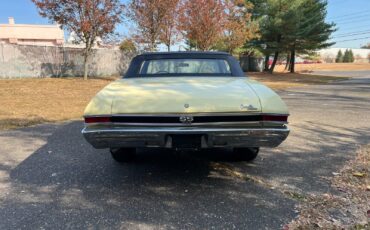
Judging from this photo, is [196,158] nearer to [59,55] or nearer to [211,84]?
[211,84]

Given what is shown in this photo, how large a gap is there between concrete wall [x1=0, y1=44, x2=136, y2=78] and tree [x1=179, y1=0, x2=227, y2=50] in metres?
5.47

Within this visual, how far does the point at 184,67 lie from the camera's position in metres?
4.57

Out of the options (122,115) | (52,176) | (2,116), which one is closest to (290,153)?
(122,115)

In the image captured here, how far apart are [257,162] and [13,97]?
31.3 ft

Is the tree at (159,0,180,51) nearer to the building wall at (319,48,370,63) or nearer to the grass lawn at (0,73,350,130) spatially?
the grass lawn at (0,73,350,130)

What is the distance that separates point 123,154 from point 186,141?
1.41 metres

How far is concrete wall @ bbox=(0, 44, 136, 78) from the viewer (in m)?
16.9

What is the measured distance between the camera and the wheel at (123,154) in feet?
14.0

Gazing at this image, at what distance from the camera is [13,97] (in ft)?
37.0

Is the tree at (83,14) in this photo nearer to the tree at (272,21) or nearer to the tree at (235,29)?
the tree at (235,29)

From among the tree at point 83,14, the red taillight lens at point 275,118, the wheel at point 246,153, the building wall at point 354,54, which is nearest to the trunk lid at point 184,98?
the red taillight lens at point 275,118

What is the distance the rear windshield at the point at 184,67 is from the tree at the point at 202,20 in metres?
15.9

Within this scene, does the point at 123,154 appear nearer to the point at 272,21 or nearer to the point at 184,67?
the point at 184,67

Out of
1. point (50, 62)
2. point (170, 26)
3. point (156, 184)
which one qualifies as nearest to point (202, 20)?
point (170, 26)
